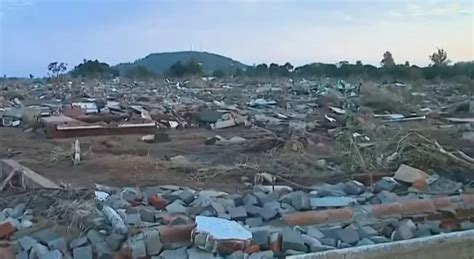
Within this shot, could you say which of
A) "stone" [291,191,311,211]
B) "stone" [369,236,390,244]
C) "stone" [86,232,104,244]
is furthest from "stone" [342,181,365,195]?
"stone" [86,232,104,244]

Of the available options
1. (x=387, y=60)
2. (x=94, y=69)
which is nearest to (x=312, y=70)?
(x=387, y=60)

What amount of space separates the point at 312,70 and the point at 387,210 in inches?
1951

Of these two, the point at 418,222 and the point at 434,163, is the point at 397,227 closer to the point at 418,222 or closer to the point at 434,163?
the point at 418,222

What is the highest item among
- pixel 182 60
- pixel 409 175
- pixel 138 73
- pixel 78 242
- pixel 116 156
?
pixel 182 60

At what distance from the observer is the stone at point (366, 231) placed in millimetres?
5702

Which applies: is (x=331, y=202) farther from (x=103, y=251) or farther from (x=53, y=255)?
(x=53, y=255)

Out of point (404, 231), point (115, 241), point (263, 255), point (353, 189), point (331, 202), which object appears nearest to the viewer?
point (263, 255)

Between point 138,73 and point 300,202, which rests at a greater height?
point 300,202

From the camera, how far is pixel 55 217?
20.6ft

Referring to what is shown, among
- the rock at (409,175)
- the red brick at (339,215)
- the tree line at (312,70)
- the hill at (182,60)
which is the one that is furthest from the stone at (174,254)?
the hill at (182,60)

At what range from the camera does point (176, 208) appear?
6.66 meters

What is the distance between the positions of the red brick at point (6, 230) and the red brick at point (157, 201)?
61.1 inches

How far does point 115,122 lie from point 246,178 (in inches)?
341

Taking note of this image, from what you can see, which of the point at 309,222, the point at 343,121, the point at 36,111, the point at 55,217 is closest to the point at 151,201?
the point at 55,217
